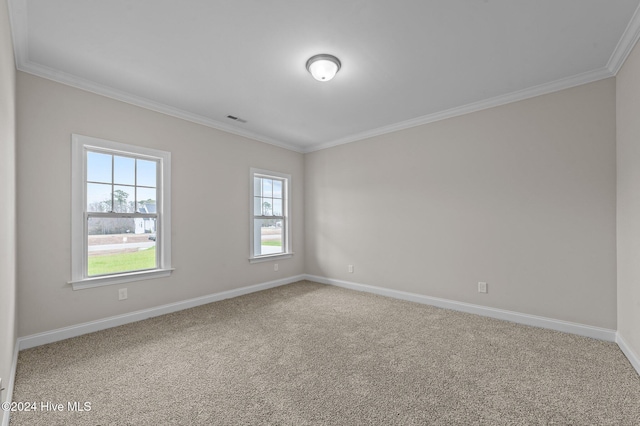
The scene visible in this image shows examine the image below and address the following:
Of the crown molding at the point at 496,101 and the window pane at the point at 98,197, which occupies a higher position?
the crown molding at the point at 496,101

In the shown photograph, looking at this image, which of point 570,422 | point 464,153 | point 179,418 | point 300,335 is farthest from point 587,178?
point 179,418

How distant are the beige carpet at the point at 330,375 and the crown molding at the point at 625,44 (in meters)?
2.56

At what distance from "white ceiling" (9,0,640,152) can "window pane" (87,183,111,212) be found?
1.02m

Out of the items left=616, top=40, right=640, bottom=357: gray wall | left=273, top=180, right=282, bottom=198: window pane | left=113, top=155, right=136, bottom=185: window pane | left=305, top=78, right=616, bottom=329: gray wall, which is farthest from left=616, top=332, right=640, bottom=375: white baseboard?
left=113, top=155, right=136, bottom=185: window pane

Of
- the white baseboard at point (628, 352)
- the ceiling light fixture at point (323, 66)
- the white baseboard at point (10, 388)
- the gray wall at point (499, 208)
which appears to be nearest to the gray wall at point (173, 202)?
the white baseboard at point (10, 388)

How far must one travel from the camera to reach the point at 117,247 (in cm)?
321

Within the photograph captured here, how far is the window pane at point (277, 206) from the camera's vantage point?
5.09m

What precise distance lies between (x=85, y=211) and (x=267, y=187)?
258cm

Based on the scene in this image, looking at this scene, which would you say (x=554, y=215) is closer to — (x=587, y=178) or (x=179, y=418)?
(x=587, y=178)

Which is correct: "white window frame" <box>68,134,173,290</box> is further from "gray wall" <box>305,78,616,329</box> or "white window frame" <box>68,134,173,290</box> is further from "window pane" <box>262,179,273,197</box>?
"gray wall" <box>305,78,616,329</box>

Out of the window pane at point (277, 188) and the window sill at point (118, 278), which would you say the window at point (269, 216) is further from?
the window sill at point (118, 278)

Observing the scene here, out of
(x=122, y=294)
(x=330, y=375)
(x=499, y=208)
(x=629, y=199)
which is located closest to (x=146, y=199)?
(x=122, y=294)

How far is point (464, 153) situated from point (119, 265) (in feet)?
14.4

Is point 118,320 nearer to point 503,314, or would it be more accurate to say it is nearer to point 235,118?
point 235,118
